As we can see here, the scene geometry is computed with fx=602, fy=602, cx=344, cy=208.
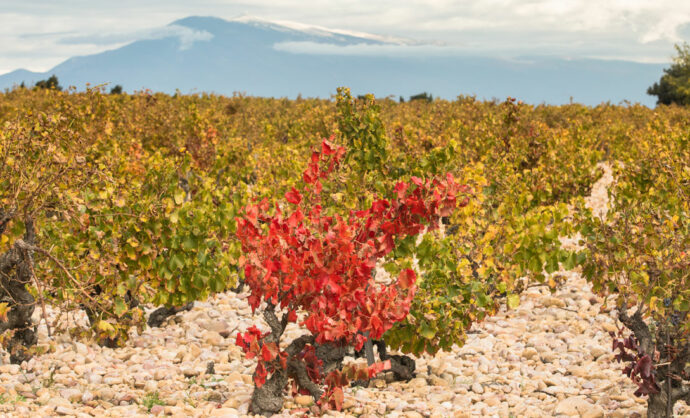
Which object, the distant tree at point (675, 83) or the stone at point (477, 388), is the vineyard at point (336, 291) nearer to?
the stone at point (477, 388)

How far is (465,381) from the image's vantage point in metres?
5.99

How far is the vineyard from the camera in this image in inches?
182

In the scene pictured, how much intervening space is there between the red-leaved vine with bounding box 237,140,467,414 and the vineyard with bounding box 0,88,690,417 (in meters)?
0.02

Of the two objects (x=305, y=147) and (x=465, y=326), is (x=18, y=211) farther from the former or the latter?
(x=305, y=147)

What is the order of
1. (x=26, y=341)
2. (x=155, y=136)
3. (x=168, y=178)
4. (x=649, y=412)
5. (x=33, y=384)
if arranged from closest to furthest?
(x=649, y=412), (x=33, y=384), (x=26, y=341), (x=168, y=178), (x=155, y=136)

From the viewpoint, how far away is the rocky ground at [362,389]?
496cm

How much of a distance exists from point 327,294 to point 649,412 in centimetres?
274

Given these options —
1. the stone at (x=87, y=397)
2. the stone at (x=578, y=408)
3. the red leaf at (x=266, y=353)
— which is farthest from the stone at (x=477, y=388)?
the stone at (x=87, y=397)

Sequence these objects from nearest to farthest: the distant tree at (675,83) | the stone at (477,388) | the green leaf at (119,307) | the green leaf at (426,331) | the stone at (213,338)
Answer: the green leaf at (426,331) < the green leaf at (119,307) < the stone at (477,388) < the stone at (213,338) < the distant tree at (675,83)

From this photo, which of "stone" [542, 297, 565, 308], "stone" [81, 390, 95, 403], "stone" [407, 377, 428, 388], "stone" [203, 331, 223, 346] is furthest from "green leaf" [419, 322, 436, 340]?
"stone" [542, 297, 565, 308]

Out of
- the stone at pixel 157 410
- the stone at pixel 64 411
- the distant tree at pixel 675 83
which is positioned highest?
the distant tree at pixel 675 83

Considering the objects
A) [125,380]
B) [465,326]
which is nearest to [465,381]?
[465,326]

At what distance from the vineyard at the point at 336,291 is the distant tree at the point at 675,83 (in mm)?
47703

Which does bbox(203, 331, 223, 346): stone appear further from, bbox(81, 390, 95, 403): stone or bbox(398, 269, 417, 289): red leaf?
bbox(398, 269, 417, 289): red leaf
